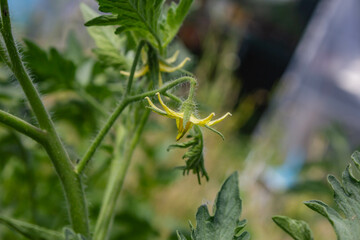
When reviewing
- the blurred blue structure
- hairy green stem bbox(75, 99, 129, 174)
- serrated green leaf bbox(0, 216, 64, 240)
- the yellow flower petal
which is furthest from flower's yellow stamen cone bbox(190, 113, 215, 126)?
the blurred blue structure

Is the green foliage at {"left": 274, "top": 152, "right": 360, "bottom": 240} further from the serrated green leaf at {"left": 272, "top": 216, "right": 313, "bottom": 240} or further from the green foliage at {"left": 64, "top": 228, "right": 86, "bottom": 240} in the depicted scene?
the green foliage at {"left": 64, "top": 228, "right": 86, "bottom": 240}

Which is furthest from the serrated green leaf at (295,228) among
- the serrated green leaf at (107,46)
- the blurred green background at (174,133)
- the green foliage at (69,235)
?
the serrated green leaf at (107,46)


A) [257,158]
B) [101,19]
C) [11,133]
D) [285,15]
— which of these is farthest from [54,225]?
[285,15]

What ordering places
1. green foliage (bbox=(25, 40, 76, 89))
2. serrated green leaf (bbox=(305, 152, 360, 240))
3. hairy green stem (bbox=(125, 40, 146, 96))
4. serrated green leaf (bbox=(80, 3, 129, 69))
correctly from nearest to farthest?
serrated green leaf (bbox=(305, 152, 360, 240)), hairy green stem (bbox=(125, 40, 146, 96)), serrated green leaf (bbox=(80, 3, 129, 69)), green foliage (bbox=(25, 40, 76, 89))

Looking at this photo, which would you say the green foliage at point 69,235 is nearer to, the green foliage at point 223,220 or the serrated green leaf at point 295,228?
the green foliage at point 223,220

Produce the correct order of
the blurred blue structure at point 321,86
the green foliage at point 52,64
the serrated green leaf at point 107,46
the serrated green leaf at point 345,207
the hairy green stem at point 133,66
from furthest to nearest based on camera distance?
the blurred blue structure at point 321,86, the green foliage at point 52,64, the serrated green leaf at point 107,46, the hairy green stem at point 133,66, the serrated green leaf at point 345,207

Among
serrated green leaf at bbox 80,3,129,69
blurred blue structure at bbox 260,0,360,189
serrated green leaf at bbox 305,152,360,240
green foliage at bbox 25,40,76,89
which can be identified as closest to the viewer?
serrated green leaf at bbox 305,152,360,240
